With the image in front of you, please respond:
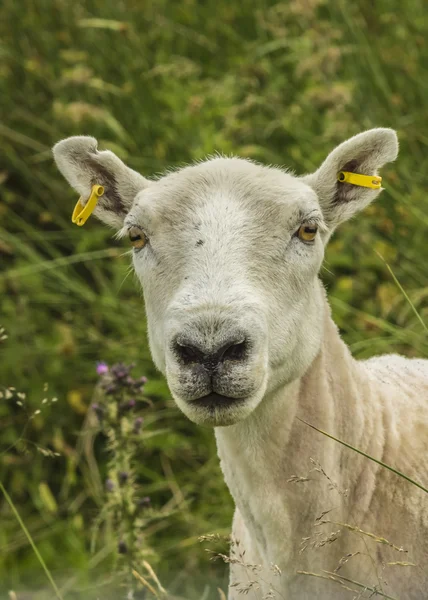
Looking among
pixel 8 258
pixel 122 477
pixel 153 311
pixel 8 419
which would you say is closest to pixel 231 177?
pixel 153 311

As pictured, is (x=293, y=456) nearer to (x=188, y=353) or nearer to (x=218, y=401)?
(x=218, y=401)

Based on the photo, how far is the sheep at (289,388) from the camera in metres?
2.94

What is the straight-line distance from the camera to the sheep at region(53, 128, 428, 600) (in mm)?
2943

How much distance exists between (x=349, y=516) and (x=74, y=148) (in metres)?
1.64

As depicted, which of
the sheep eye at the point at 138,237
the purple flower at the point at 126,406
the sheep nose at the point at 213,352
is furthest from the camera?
the purple flower at the point at 126,406

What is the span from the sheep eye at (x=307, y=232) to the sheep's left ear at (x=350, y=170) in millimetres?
272

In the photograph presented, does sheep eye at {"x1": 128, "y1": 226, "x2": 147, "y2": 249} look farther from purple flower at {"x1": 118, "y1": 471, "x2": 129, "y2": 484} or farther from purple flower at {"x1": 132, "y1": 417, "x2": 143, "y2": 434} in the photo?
purple flower at {"x1": 118, "y1": 471, "x2": 129, "y2": 484}

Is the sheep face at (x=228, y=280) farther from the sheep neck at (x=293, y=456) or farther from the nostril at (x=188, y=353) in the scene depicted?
the sheep neck at (x=293, y=456)

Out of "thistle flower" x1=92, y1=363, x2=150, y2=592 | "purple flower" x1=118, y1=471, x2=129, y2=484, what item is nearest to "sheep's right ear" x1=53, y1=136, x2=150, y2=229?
"thistle flower" x1=92, y1=363, x2=150, y2=592

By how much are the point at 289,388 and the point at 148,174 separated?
3.18 meters

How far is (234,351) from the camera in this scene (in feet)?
8.98

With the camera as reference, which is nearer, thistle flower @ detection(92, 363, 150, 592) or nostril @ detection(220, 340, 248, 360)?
nostril @ detection(220, 340, 248, 360)

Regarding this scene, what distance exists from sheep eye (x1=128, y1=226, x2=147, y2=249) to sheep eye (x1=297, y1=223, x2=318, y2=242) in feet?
1.71

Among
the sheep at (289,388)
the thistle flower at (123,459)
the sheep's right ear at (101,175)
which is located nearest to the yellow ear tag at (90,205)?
the sheep's right ear at (101,175)
